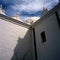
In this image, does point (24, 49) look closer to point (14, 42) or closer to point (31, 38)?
point (14, 42)

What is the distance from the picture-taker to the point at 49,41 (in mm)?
10812

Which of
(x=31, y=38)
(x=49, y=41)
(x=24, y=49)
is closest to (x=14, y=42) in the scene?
(x=24, y=49)

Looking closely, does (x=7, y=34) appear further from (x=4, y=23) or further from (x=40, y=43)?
(x=40, y=43)

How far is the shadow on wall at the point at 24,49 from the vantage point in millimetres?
11563

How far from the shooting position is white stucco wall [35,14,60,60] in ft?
32.9

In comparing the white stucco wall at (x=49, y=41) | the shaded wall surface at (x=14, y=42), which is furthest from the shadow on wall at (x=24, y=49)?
the white stucco wall at (x=49, y=41)

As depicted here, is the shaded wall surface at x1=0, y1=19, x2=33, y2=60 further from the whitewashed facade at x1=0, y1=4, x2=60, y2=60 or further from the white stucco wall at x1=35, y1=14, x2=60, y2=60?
the white stucco wall at x1=35, y1=14, x2=60, y2=60

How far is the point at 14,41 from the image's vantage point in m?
11.9

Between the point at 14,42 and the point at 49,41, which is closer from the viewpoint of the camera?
the point at 49,41

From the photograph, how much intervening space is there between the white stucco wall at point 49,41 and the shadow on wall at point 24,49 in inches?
45.1

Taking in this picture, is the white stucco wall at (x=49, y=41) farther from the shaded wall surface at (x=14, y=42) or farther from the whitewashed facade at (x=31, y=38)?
the shaded wall surface at (x=14, y=42)

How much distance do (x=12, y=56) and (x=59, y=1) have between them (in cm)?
683

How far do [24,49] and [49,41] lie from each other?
3037mm

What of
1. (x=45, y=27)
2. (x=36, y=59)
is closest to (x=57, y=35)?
(x=45, y=27)
